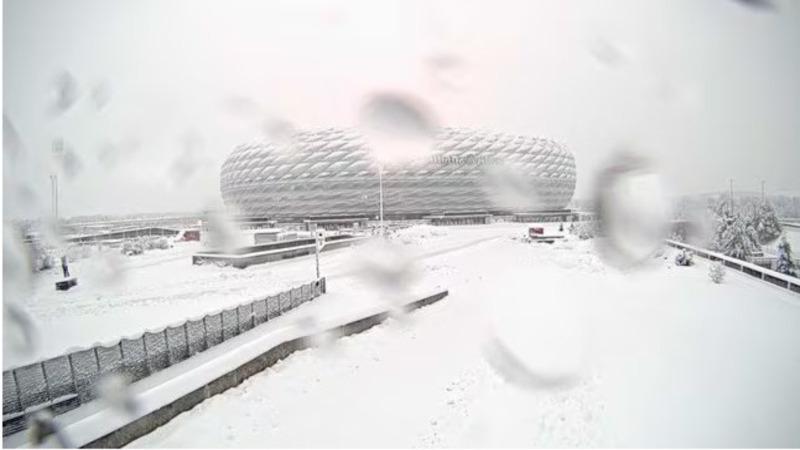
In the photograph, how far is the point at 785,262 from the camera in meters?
8.81

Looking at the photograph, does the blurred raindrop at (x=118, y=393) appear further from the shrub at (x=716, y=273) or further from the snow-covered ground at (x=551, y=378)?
the shrub at (x=716, y=273)

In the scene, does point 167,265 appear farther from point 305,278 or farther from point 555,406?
point 555,406

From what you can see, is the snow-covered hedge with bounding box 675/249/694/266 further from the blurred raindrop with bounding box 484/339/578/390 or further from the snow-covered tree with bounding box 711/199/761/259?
the blurred raindrop with bounding box 484/339/578/390

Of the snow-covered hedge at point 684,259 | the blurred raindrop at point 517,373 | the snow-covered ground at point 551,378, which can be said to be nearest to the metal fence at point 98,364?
the snow-covered ground at point 551,378

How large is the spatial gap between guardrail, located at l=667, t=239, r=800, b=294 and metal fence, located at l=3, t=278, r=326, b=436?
312 inches

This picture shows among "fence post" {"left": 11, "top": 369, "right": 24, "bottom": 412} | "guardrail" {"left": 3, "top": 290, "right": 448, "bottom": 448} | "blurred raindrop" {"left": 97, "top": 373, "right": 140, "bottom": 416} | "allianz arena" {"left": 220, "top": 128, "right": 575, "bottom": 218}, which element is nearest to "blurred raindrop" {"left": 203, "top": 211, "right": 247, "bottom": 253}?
"guardrail" {"left": 3, "top": 290, "right": 448, "bottom": 448}

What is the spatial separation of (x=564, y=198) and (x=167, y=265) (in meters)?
42.4

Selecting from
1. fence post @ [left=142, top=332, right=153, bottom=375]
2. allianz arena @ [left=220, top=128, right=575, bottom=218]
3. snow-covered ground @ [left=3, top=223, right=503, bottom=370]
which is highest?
allianz arena @ [left=220, top=128, right=575, bottom=218]

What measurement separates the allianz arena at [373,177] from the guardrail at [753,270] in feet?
87.3

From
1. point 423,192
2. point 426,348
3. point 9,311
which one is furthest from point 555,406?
point 423,192

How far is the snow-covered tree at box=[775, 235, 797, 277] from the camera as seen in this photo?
8.54 metres

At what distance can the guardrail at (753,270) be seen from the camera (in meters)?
6.23

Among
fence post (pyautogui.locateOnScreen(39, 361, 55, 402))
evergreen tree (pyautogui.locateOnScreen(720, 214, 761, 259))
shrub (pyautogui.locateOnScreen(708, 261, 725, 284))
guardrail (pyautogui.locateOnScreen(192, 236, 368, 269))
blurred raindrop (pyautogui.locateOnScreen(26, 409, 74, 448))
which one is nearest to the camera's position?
blurred raindrop (pyautogui.locateOnScreen(26, 409, 74, 448))

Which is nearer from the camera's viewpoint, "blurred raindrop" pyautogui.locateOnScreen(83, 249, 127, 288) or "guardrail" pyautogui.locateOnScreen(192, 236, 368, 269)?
"blurred raindrop" pyautogui.locateOnScreen(83, 249, 127, 288)
